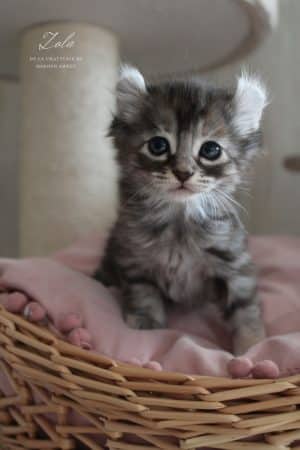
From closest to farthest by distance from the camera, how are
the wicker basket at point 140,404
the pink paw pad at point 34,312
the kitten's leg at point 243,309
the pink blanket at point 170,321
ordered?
1. the wicker basket at point 140,404
2. the pink blanket at point 170,321
3. the pink paw pad at point 34,312
4. the kitten's leg at point 243,309

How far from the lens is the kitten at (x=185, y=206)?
1219 mm

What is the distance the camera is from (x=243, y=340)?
1239 millimetres

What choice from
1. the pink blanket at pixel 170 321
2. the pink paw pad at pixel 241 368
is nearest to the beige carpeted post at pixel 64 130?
the pink blanket at pixel 170 321

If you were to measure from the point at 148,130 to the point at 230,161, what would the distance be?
0.61 ft

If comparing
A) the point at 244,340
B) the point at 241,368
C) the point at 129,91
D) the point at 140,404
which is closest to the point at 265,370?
the point at 241,368

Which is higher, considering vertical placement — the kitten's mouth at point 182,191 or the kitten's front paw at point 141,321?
the kitten's mouth at point 182,191

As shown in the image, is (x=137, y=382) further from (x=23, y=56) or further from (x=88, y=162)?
(x=23, y=56)

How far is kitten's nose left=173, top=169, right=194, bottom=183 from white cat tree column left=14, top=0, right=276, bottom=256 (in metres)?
0.59

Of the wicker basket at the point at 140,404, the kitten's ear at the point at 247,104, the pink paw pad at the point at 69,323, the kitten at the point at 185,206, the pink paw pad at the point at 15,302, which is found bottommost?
the wicker basket at the point at 140,404

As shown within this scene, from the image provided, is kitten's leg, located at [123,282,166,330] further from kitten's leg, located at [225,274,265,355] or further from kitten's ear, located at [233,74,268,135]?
kitten's ear, located at [233,74,268,135]

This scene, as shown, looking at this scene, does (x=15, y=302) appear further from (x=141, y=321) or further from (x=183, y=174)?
(x=183, y=174)

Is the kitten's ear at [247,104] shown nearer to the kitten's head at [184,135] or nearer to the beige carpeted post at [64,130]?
the kitten's head at [184,135]

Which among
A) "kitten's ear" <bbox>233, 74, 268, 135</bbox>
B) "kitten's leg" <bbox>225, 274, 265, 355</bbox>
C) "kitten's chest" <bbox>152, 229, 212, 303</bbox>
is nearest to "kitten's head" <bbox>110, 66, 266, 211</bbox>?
"kitten's ear" <bbox>233, 74, 268, 135</bbox>

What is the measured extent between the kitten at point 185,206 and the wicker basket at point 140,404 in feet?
0.93
